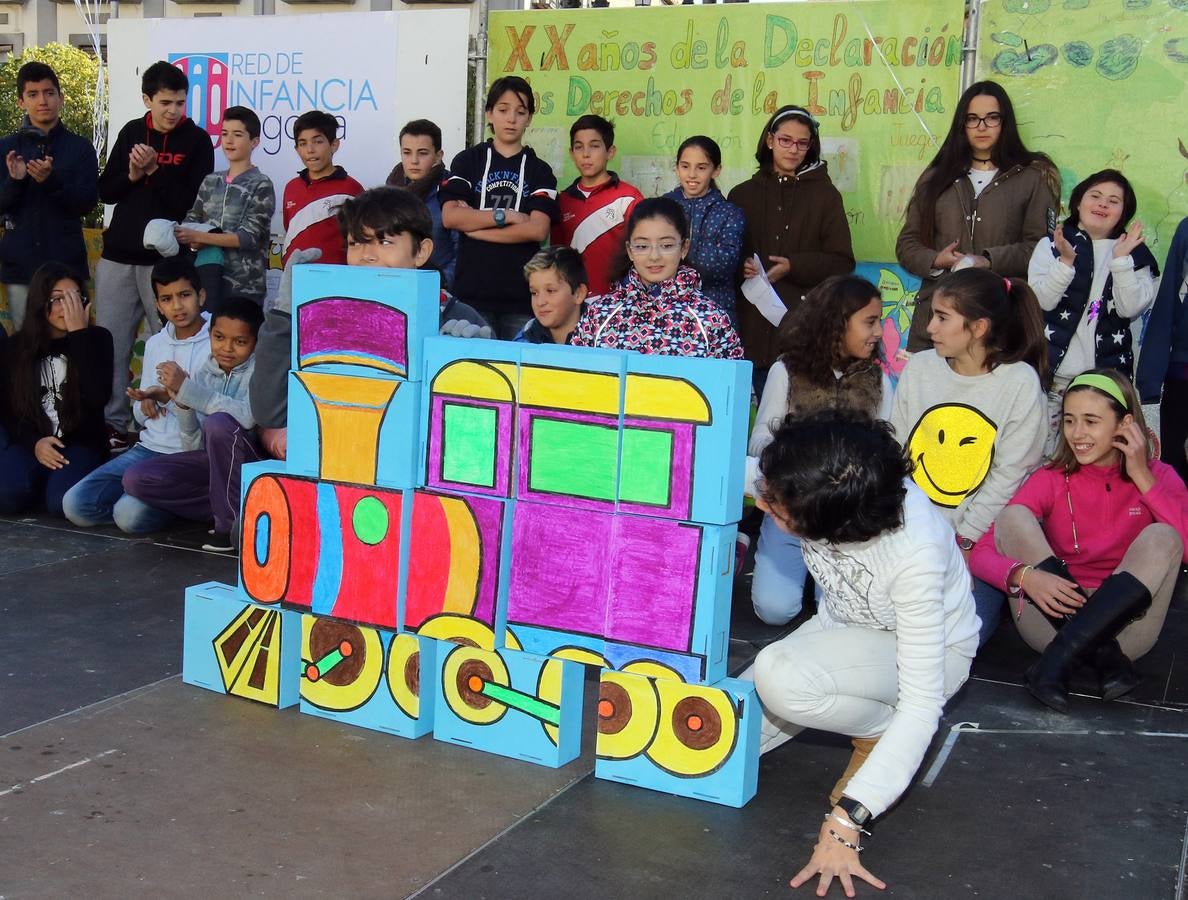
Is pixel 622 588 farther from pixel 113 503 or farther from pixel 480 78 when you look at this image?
pixel 480 78

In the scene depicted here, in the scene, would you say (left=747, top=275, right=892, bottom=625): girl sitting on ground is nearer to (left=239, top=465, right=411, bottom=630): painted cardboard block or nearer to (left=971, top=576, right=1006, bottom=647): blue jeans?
(left=971, top=576, right=1006, bottom=647): blue jeans

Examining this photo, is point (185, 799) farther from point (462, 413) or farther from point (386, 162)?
Result: point (386, 162)

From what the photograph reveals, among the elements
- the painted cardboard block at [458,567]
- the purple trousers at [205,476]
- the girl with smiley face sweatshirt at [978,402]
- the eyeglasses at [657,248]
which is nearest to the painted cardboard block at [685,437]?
the painted cardboard block at [458,567]

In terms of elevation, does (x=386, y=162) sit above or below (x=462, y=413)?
above

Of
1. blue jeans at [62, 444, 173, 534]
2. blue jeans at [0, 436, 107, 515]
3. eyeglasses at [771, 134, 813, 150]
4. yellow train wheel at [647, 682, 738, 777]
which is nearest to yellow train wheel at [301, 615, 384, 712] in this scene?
yellow train wheel at [647, 682, 738, 777]

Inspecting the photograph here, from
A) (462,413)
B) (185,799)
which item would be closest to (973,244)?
(462,413)

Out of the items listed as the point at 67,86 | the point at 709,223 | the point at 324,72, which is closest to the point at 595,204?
the point at 709,223

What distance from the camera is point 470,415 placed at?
3.65 meters

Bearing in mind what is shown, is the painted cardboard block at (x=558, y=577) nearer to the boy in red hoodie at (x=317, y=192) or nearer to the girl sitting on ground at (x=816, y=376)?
the girl sitting on ground at (x=816, y=376)

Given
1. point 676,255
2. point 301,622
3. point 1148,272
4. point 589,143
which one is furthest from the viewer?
point 589,143

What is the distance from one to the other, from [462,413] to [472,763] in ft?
3.13

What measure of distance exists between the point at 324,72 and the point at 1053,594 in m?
5.25

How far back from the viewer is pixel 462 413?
366cm

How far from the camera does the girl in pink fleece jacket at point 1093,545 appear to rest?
13.5ft
